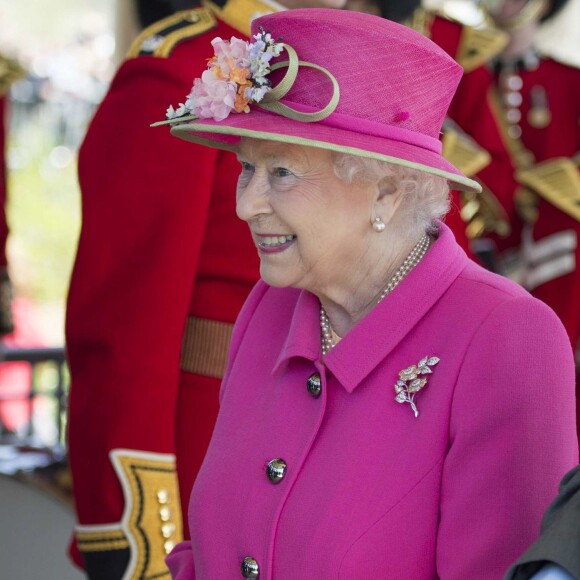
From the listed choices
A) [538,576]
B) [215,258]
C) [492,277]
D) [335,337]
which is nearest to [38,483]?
[215,258]

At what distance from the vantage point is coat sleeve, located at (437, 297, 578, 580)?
167 centimetres

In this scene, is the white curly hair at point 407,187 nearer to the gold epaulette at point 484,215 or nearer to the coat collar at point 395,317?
the coat collar at point 395,317

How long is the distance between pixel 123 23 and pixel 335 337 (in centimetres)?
136

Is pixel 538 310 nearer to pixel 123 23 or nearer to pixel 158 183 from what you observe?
pixel 158 183

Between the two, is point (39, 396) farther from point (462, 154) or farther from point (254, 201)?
point (254, 201)

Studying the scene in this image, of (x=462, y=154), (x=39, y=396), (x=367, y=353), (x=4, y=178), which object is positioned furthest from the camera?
(x=39, y=396)

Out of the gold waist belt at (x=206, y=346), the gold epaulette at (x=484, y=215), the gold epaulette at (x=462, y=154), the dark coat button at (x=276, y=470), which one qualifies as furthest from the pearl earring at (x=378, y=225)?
the gold epaulette at (x=484, y=215)

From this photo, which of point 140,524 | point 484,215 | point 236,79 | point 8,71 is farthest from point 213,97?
point 8,71

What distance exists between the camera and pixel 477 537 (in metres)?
1.67

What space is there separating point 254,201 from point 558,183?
2.33 meters

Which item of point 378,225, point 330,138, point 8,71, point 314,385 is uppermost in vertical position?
point 330,138

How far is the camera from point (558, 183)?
4.02 m

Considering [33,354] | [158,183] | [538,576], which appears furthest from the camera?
[33,354]

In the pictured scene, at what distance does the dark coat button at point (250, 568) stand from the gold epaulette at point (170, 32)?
3.94 feet
